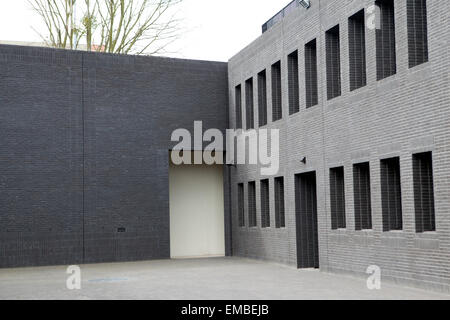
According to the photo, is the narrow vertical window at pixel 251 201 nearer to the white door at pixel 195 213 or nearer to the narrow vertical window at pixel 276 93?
the white door at pixel 195 213

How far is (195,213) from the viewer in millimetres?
20906

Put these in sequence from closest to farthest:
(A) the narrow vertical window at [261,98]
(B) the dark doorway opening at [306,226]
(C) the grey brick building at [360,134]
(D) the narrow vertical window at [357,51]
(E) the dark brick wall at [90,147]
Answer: (C) the grey brick building at [360,134] < (D) the narrow vertical window at [357,51] < (B) the dark doorway opening at [306,226] < (E) the dark brick wall at [90,147] < (A) the narrow vertical window at [261,98]

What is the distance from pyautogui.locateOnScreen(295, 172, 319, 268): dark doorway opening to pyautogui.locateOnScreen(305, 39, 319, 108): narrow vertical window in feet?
5.95

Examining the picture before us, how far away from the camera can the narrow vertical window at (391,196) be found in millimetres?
12578

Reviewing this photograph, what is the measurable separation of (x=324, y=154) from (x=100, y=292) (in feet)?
18.9

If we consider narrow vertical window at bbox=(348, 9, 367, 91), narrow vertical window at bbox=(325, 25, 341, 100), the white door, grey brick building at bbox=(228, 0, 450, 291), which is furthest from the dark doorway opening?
the white door

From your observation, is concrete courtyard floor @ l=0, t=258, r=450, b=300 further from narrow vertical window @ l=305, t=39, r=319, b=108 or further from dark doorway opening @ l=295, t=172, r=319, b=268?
narrow vertical window @ l=305, t=39, r=319, b=108

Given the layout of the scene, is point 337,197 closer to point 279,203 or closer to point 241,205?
point 279,203

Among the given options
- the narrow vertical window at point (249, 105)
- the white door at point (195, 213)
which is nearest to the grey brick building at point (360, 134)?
the narrow vertical window at point (249, 105)

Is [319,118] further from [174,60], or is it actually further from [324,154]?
[174,60]

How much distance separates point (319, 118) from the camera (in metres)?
15.1

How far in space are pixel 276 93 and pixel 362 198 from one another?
16.2 feet

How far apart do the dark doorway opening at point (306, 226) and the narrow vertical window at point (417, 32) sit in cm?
494
